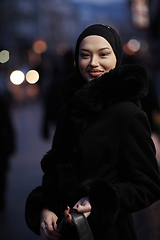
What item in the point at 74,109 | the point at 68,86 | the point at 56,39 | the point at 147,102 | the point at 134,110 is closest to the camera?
the point at 134,110

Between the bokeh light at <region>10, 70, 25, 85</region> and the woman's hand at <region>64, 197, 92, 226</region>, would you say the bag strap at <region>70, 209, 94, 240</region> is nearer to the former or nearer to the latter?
the woman's hand at <region>64, 197, 92, 226</region>

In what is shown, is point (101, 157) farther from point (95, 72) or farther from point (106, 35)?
point (106, 35)

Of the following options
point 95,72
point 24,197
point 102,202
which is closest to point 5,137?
point 24,197

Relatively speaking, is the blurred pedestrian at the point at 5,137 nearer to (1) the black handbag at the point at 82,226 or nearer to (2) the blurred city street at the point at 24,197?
(2) the blurred city street at the point at 24,197

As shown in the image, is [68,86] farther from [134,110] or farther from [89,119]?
[134,110]

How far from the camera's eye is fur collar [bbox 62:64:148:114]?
6.57 ft

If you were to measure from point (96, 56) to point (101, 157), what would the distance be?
0.65m

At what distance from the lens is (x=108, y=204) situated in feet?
5.94

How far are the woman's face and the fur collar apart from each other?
136 millimetres

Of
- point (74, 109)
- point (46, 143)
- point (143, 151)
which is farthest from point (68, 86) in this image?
point (46, 143)

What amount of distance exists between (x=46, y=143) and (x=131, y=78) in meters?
7.56

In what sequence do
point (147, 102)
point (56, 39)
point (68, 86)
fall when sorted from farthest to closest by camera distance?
point (56, 39), point (147, 102), point (68, 86)

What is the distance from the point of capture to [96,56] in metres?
2.18

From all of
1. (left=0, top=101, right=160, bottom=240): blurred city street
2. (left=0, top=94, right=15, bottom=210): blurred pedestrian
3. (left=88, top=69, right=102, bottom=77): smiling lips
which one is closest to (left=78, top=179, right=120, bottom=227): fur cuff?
(left=88, top=69, right=102, bottom=77): smiling lips
